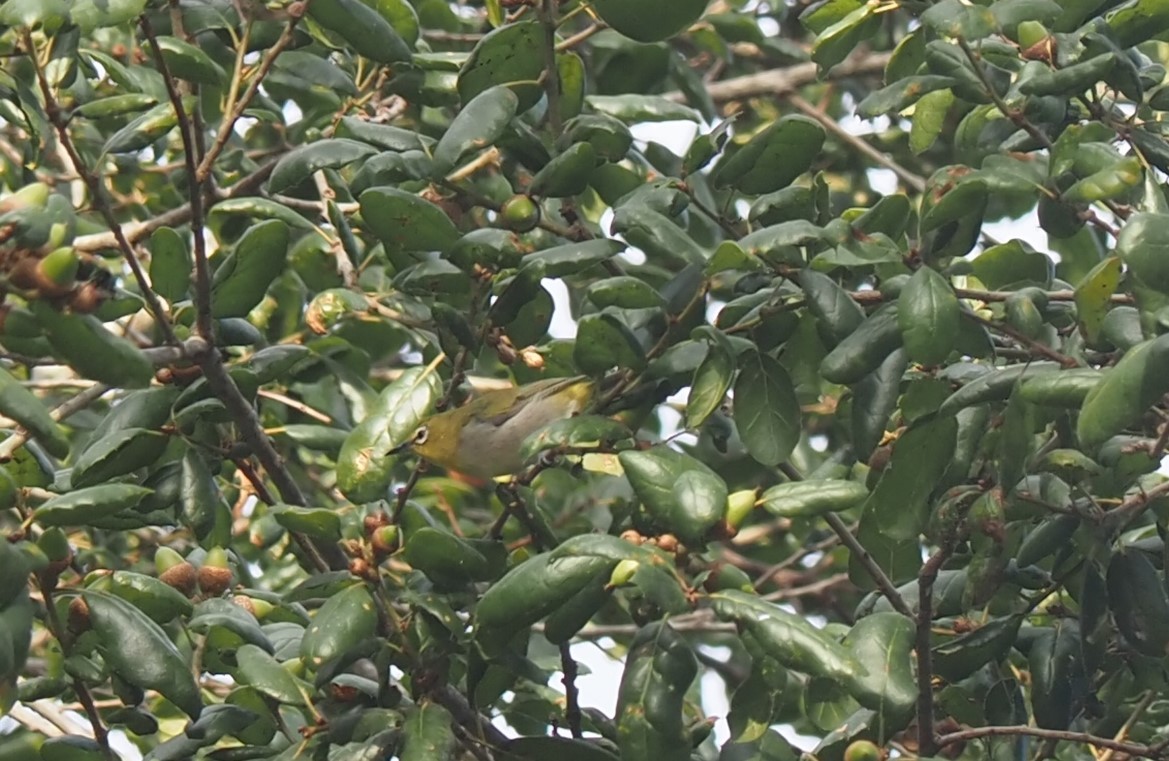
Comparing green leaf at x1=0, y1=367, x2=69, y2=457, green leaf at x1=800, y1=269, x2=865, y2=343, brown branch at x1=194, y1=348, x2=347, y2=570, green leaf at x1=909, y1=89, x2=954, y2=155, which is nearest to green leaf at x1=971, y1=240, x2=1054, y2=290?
green leaf at x1=909, y1=89, x2=954, y2=155

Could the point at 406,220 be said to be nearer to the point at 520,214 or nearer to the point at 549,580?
the point at 520,214

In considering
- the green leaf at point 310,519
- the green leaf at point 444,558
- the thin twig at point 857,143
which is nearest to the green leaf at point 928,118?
the green leaf at point 444,558

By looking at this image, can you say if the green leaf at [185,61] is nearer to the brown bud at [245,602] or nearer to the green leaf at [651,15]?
the green leaf at [651,15]

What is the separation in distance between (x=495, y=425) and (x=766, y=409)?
89 cm

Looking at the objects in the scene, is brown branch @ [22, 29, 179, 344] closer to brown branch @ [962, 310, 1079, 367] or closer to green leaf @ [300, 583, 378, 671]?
green leaf @ [300, 583, 378, 671]

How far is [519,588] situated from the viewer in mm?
1648

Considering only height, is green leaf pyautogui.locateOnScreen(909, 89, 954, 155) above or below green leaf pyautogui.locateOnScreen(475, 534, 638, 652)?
above

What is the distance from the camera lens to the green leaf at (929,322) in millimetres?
1723

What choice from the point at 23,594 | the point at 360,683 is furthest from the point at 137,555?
the point at 23,594

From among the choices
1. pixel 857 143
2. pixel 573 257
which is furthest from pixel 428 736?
pixel 857 143

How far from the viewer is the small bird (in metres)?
2.54

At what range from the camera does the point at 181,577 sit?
6.93 ft

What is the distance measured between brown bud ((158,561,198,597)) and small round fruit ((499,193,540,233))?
0.67m

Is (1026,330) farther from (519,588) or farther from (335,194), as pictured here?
(335,194)
